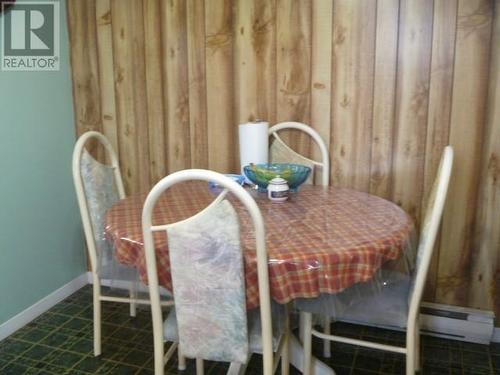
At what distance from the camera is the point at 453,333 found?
218cm

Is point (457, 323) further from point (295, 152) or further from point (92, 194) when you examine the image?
point (92, 194)

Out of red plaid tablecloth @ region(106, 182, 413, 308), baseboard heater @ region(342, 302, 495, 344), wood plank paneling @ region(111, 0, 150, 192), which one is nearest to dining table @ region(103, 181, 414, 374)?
red plaid tablecloth @ region(106, 182, 413, 308)

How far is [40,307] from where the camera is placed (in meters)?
2.45

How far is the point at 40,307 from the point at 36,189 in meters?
0.66

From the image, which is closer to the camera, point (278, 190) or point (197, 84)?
point (278, 190)

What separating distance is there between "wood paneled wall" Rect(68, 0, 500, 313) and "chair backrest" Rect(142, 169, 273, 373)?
1.23 m

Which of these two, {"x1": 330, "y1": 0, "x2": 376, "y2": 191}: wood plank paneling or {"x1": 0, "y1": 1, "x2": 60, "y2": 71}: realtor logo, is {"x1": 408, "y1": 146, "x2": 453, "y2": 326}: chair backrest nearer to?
{"x1": 330, "y1": 0, "x2": 376, "y2": 191}: wood plank paneling

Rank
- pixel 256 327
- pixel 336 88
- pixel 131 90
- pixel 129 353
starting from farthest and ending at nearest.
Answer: pixel 131 90
pixel 336 88
pixel 129 353
pixel 256 327

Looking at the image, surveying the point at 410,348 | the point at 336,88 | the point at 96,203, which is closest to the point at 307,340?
the point at 410,348

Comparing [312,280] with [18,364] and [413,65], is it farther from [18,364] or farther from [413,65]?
[18,364]

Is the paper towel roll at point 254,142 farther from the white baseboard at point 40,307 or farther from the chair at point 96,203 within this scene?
the white baseboard at point 40,307

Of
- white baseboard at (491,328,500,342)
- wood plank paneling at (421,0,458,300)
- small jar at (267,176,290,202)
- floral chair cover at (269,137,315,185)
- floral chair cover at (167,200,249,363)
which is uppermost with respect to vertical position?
wood plank paneling at (421,0,458,300)

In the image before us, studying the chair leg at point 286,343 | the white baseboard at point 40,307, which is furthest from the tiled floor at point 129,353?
the chair leg at point 286,343

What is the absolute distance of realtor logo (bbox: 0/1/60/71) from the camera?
87.4 inches
